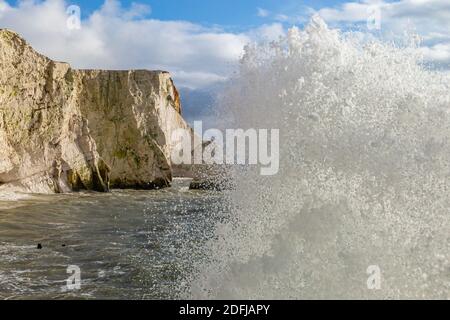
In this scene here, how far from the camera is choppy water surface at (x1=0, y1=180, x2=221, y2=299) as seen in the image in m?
6.99

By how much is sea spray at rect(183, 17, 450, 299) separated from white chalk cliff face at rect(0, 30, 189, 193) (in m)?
15.8

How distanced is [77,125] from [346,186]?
20.0 m

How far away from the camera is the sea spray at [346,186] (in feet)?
16.2

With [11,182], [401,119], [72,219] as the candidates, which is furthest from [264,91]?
[11,182]

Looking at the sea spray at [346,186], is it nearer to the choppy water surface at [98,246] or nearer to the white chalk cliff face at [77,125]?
the choppy water surface at [98,246]

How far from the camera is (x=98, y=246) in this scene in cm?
987

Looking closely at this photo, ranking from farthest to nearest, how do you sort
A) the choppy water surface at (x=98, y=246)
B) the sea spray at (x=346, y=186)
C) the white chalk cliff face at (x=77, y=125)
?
the white chalk cliff face at (x=77, y=125) < the choppy water surface at (x=98, y=246) < the sea spray at (x=346, y=186)

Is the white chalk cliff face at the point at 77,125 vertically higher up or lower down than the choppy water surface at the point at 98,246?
higher up

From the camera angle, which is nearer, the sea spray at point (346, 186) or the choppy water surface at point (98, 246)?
the sea spray at point (346, 186)

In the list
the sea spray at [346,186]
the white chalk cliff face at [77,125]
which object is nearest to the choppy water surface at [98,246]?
the sea spray at [346,186]

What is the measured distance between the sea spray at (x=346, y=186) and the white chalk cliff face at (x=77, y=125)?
15815 mm

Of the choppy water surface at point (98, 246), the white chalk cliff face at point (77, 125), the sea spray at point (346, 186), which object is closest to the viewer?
the sea spray at point (346, 186)
